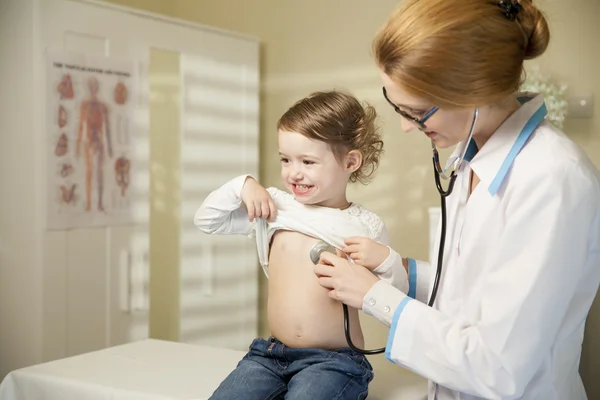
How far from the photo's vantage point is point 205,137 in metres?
3.67

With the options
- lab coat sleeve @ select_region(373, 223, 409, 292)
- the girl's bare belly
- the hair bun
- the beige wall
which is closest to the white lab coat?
the hair bun

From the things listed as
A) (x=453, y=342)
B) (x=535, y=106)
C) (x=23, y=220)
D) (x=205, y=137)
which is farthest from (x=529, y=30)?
(x=205, y=137)

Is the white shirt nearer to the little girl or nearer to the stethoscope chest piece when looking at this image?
the little girl

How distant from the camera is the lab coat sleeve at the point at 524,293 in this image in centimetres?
119

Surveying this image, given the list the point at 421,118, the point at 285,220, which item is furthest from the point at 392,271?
the point at 421,118

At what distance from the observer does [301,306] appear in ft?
5.61

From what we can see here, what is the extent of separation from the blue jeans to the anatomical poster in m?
1.52

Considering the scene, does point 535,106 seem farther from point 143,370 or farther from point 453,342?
point 143,370

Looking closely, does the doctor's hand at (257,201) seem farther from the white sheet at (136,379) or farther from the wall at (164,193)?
the wall at (164,193)

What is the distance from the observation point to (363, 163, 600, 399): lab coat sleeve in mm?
1190

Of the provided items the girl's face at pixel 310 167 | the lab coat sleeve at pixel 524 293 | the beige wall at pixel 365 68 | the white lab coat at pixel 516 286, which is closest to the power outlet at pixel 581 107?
the beige wall at pixel 365 68

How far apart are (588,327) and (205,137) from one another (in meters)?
1.99

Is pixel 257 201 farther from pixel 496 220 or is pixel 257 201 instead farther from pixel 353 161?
pixel 496 220

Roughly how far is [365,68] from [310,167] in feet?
7.38
